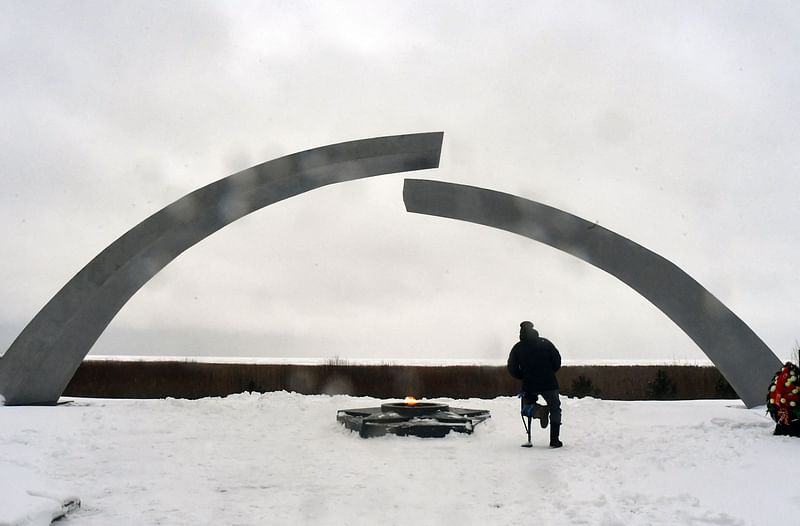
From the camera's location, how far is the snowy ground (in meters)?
6.05

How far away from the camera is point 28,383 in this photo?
45.8ft

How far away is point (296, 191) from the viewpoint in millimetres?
14953

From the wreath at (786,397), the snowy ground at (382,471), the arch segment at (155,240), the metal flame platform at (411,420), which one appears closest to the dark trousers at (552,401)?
the snowy ground at (382,471)

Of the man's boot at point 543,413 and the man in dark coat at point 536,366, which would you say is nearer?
the man's boot at point 543,413

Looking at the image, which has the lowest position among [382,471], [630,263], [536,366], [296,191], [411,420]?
[382,471]

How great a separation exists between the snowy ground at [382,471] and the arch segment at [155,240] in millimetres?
1108

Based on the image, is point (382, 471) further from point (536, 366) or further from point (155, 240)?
point (155, 240)

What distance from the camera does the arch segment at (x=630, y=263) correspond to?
13547mm

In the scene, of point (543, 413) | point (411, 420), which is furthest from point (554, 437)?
point (411, 420)

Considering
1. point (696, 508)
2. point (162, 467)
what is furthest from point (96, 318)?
point (696, 508)

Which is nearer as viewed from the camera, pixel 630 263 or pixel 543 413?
pixel 543 413

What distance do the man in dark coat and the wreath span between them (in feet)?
10.4

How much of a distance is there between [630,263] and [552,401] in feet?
17.4

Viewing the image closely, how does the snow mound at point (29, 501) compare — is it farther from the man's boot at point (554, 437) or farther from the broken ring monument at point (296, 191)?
the broken ring monument at point (296, 191)
